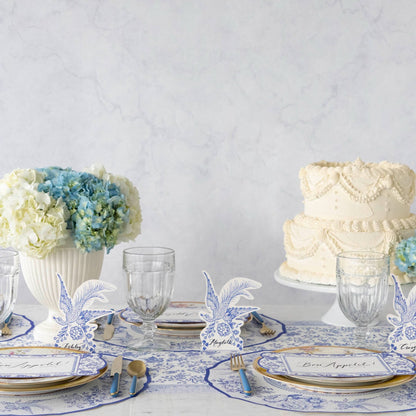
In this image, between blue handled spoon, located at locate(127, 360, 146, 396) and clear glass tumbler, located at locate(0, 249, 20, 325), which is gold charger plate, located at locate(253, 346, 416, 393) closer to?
blue handled spoon, located at locate(127, 360, 146, 396)

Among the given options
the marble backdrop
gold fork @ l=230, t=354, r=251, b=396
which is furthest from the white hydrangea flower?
the marble backdrop

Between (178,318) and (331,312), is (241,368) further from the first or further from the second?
(331,312)

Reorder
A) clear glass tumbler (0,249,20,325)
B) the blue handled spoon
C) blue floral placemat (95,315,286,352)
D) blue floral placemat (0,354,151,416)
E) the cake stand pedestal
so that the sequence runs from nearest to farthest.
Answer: blue floral placemat (0,354,151,416) < the blue handled spoon < clear glass tumbler (0,249,20,325) < blue floral placemat (95,315,286,352) < the cake stand pedestal

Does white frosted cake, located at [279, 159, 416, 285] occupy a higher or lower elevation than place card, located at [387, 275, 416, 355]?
higher

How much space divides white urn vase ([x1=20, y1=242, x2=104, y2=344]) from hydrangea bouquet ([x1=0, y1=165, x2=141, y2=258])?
0.04m

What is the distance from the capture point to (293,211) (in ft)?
8.52

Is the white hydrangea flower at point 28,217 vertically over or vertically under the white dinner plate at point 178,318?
over

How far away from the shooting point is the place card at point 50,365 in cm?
113

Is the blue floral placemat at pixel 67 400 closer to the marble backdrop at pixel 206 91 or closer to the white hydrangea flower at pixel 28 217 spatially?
the white hydrangea flower at pixel 28 217

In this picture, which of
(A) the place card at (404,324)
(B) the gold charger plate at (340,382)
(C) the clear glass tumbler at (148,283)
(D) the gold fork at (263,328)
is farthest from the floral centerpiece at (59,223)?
(A) the place card at (404,324)

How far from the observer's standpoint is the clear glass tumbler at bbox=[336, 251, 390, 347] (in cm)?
137

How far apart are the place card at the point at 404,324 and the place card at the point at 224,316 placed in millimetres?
287

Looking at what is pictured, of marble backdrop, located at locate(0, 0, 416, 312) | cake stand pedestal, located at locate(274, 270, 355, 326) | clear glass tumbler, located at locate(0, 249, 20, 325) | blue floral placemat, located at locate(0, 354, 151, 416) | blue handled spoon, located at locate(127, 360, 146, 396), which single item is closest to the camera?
blue floral placemat, located at locate(0, 354, 151, 416)

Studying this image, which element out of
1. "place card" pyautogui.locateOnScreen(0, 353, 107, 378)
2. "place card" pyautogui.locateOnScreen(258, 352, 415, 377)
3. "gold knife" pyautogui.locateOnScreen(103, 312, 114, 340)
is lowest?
"gold knife" pyautogui.locateOnScreen(103, 312, 114, 340)
